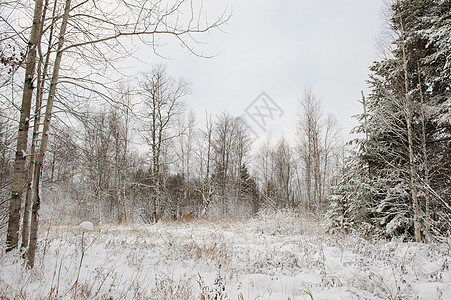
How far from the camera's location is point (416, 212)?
712cm

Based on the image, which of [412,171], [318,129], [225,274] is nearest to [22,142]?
[225,274]

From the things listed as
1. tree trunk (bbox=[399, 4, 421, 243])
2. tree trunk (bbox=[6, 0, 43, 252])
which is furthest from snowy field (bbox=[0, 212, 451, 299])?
tree trunk (bbox=[399, 4, 421, 243])

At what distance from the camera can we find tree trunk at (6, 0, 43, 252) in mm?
3703

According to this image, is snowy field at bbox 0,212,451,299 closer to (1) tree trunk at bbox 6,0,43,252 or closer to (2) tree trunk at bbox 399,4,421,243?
(1) tree trunk at bbox 6,0,43,252

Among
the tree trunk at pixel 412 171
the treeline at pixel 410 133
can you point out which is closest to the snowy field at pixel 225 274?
the tree trunk at pixel 412 171

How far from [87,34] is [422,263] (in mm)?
7568

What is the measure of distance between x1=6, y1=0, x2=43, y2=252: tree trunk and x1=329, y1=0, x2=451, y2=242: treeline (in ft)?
29.5

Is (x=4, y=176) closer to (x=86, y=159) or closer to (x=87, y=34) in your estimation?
(x=86, y=159)

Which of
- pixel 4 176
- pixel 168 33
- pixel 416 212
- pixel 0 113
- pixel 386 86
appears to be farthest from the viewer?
pixel 386 86

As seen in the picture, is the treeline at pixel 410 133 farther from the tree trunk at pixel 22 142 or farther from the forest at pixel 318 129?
the tree trunk at pixel 22 142

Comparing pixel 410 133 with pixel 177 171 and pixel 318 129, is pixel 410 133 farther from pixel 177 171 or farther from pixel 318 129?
pixel 177 171

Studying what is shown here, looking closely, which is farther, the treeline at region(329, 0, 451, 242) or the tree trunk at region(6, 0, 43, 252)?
the treeline at region(329, 0, 451, 242)

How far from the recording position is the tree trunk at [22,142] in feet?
12.1

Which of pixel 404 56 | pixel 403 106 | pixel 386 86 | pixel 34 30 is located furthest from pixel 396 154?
pixel 34 30
